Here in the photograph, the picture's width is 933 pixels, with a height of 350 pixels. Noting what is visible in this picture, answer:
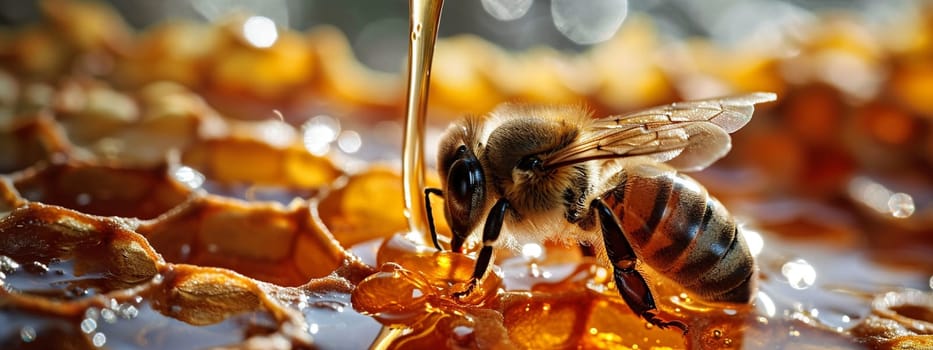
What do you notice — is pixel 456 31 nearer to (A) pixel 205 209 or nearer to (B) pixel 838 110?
(B) pixel 838 110

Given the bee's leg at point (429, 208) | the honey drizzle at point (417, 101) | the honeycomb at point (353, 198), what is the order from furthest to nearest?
the honey drizzle at point (417, 101), the bee's leg at point (429, 208), the honeycomb at point (353, 198)

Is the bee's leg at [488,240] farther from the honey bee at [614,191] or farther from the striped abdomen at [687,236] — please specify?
the striped abdomen at [687,236]

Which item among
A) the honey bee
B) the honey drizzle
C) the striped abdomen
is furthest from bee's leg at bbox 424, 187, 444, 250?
the striped abdomen

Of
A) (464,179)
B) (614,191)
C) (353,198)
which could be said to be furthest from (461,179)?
(353,198)

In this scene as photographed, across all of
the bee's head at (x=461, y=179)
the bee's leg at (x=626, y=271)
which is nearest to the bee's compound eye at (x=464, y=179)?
the bee's head at (x=461, y=179)

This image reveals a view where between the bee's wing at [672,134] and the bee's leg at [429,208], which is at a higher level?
the bee's wing at [672,134]

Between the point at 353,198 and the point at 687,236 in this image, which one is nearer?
the point at 687,236

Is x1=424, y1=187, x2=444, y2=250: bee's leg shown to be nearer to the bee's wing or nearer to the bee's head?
the bee's head

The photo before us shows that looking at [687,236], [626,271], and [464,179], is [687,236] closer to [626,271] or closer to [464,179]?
[626,271]
